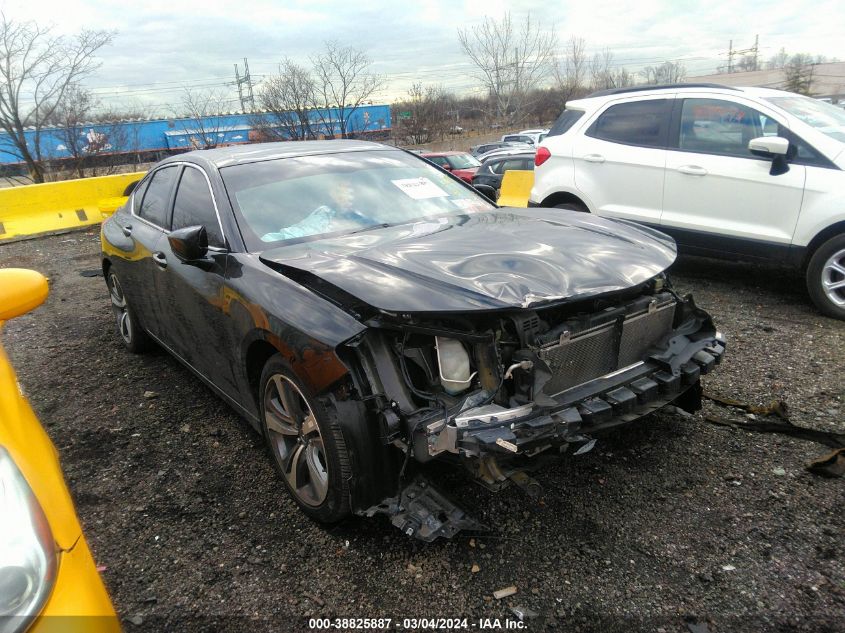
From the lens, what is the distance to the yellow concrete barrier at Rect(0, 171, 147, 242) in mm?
10716

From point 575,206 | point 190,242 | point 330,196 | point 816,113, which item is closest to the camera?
point 190,242

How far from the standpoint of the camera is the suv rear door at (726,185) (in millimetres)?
5074

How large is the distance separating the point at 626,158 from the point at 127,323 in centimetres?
500

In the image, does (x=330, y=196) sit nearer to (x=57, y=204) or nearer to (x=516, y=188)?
(x=516, y=188)

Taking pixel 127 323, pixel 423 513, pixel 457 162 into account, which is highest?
pixel 457 162

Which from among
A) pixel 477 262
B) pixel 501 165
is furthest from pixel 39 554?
pixel 501 165

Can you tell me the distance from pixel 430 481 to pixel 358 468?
40cm

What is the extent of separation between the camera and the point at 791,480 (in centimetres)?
284

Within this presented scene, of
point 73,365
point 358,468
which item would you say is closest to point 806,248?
point 358,468

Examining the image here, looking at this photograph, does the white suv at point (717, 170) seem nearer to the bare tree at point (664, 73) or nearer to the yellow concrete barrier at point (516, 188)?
the yellow concrete barrier at point (516, 188)

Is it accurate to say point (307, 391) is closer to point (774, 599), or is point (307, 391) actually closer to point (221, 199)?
point (221, 199)

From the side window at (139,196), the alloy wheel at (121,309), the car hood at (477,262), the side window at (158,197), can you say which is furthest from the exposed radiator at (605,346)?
the alloy wheel at (121,309)

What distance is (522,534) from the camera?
8.55 ft

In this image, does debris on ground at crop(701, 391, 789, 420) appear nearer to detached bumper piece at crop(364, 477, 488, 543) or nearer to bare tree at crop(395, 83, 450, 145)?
detached bumper piece at crop(364, 477, 488, 543)
